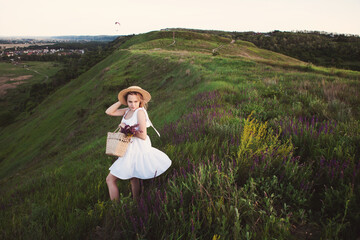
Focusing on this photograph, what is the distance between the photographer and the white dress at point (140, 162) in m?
2.62

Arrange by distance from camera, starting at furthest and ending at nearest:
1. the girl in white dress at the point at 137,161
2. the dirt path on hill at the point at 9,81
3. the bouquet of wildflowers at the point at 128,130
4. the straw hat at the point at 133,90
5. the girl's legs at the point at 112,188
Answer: the dirt path on hill at the point at 9,81, the straw hat at the point at 133,90, the bouquet of wildflowers at the point at 128,130, the girl in white dress at the point at 137,161, the girl's legs at the point at 112,188

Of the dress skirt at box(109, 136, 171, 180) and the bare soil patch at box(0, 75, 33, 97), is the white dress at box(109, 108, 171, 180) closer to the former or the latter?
the dress skirt at box(109, 136, 171, 180)

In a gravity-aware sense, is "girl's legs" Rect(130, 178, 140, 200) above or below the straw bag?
below

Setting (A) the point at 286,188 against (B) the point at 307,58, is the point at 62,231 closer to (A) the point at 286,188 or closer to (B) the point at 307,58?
(A) the point at 286,188

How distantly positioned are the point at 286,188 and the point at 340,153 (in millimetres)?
881

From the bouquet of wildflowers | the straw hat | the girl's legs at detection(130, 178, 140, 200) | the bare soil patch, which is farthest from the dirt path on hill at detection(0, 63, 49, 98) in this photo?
the girl's legs at detection(130, 178, 140, 200)

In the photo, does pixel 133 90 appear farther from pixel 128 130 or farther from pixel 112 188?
pixel 112 188

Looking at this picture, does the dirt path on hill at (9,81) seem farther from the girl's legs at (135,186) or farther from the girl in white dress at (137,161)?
the girl's legs at (135,186)

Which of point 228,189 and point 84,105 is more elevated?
point 228,189

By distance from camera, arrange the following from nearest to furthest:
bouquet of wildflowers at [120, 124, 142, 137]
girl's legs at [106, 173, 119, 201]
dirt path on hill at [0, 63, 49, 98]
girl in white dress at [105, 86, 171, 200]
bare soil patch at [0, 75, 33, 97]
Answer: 1. girl's legs at [106, 173, 119, 201]
2. girl in white dress at [105, 86, 171, 200]
3. bouquet of wildflowers at [120, 124, 142, 137]
4. dirt path on hill at [0, 63, 49, 98]
5. bare soil patch at [0, 75, 33, 97]

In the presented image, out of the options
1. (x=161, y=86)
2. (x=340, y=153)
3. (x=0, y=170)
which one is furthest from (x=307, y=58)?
(x=0, y=170)

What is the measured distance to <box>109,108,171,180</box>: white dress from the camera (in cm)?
262

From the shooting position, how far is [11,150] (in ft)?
96.6

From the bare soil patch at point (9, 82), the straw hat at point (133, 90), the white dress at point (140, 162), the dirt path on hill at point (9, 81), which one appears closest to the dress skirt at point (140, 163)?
the white dress at point (140, 162)
